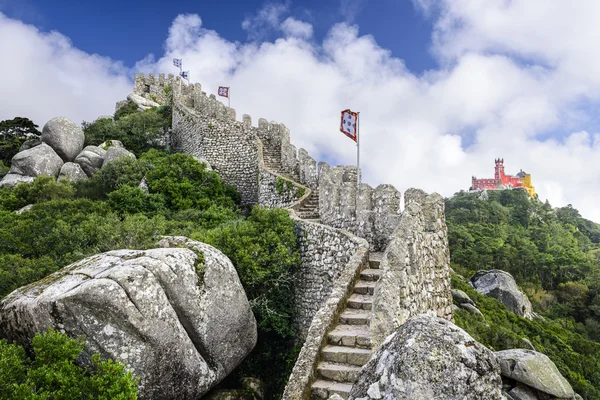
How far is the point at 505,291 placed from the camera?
23.2m

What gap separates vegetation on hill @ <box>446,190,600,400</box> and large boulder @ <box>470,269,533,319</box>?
3.90 ft

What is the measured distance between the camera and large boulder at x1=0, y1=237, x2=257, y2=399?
255 inches

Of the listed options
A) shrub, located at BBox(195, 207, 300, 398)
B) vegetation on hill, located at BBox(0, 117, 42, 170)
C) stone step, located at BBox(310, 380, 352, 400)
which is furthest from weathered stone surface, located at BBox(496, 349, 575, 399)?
vegetation on hill, located at BBox(0, 117, 42, 170)

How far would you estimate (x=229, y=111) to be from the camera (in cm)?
2147

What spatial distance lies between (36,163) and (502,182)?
92955 mm

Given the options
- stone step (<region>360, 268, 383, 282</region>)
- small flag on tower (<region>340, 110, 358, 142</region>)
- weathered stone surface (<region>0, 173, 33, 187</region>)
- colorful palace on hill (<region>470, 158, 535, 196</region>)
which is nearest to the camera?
stone step (<region>360, 268, 383, 282</region>)

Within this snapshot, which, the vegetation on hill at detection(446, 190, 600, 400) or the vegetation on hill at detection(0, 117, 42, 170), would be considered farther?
the vegetation on hill at detection(0, 117, 42, 170)

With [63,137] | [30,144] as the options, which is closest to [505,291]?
[63,137]

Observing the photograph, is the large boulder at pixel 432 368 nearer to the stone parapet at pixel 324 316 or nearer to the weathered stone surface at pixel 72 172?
the stone parapet at pixel 324 316

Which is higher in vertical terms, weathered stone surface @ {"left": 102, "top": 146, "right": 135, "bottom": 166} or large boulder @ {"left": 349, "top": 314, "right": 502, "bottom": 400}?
weathered stone surface @ {"left": 102, "top": 146, "right": 135, "bottom": 166}

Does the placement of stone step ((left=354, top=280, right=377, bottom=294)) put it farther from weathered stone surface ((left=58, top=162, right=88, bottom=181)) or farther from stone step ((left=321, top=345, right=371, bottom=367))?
weathered stone surface ((left=58, top=162, right=88, bottom=181))

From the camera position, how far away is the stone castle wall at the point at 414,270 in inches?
209

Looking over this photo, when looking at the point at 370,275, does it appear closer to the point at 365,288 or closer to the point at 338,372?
the point at 365,288

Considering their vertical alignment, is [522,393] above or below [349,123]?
below
